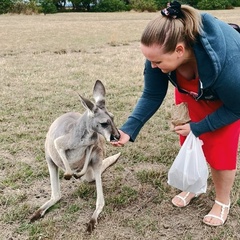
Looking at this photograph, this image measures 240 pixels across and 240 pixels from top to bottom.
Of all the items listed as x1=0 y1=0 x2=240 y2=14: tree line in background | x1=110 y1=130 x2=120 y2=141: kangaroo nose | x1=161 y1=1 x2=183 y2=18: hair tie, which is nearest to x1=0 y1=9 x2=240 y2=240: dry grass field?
x1=110 y1=130 x2=120 y2=141: kangaroo nose

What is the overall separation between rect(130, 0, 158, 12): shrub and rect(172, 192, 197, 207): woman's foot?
25.1 meters

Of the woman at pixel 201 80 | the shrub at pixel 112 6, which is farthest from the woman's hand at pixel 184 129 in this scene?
the shrub at pixel 112 6

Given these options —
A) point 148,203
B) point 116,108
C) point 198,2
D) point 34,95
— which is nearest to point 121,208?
point 148,203

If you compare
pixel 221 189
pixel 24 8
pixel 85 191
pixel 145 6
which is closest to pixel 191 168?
pixel 221 189

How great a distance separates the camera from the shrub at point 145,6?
2664cm

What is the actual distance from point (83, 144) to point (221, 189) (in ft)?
2.77

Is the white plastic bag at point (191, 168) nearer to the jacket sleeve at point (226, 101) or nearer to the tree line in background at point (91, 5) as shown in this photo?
the jacket sleeve at point (226, 101)

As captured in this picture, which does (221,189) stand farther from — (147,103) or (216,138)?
(147,103)

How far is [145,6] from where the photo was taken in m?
26.7

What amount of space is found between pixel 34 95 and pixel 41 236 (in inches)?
107

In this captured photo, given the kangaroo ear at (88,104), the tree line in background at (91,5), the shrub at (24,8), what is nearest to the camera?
the kangaroo ear at (88,104)

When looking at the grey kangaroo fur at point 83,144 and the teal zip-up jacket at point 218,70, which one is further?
the grey kangaroo fur at point 83,144

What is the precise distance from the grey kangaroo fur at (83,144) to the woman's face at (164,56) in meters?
0.46

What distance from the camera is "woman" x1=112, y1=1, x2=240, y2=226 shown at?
6.14 ft
